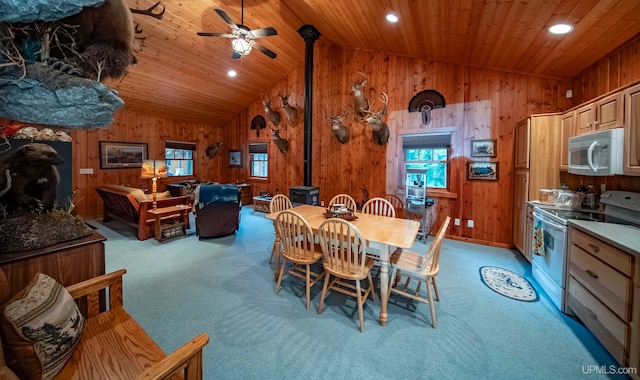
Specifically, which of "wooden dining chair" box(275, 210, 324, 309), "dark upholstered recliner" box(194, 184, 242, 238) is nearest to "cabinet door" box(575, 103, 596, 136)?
"wooden dining chair" box(275, 210, 324, 309)

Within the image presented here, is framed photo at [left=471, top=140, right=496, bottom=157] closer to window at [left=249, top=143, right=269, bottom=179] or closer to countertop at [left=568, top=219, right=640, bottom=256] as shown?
countertop at [left=568, top=219, right=640, bottom=256]

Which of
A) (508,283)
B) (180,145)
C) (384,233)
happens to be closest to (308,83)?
(384,233)

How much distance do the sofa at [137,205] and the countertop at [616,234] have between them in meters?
5.63

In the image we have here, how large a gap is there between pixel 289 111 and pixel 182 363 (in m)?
6.28

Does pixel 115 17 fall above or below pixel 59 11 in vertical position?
above

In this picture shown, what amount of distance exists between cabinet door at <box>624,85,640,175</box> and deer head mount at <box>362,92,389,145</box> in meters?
3.10

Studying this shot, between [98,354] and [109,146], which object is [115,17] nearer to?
[98,354]

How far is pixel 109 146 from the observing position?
606 centimetres

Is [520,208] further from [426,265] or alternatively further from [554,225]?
[426,265]

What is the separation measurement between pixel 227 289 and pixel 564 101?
5410 millimetres

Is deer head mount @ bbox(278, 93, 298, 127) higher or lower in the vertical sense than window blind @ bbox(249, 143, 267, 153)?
higher

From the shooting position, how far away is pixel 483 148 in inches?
173

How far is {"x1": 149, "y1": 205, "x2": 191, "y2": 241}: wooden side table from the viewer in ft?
14.4

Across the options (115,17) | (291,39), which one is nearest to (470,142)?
(291,39)
